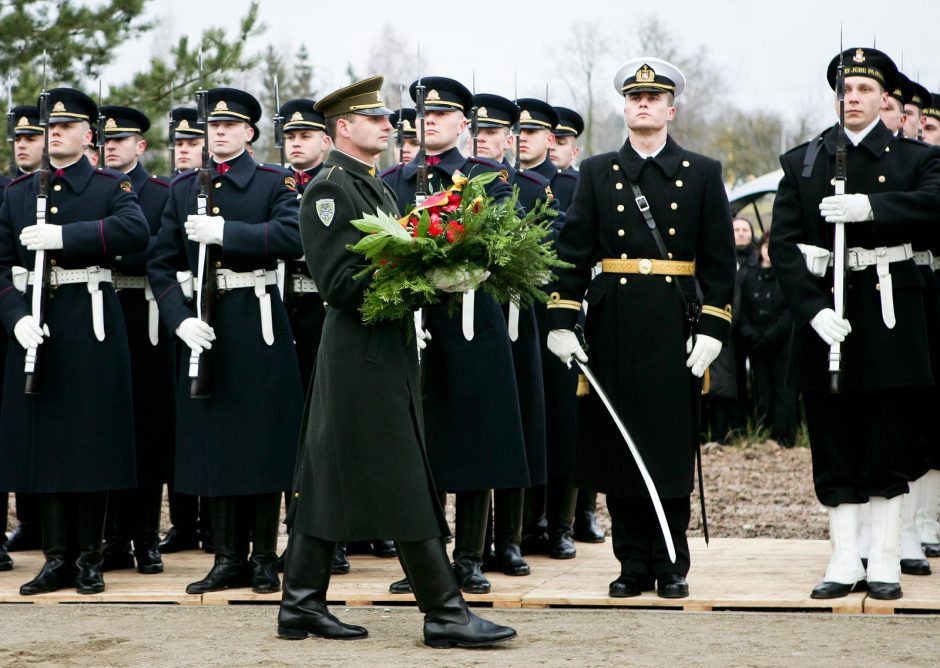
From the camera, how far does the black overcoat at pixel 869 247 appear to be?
6.57 meters

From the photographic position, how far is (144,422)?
8.15m

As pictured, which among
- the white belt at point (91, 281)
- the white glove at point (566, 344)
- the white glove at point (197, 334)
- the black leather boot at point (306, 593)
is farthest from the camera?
the white belt at point (91, 281)

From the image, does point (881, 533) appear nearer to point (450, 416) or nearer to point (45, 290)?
point (450, 416)

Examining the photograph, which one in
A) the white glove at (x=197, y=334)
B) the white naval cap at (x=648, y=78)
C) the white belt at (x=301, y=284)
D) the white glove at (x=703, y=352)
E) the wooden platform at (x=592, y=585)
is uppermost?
the white naval cap at (x=648, y=78)

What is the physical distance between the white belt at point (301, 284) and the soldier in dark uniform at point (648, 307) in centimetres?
178

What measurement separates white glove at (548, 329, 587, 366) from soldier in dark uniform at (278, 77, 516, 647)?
98 cm

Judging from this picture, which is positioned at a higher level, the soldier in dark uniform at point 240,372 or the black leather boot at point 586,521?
the soldier in dark uniform at point 240,372

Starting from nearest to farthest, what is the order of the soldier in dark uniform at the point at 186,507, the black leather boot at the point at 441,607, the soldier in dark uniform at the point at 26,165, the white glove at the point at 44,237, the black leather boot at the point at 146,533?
the black leather boot at the point at 441,607 < the white glove at the point at 44,237 < the black leather boot at the point at 146,533 < the soldier in dark uniform at the point at 26,165 < the soldier in dark uniform at the point at 186,507

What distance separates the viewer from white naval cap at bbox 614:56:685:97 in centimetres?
669

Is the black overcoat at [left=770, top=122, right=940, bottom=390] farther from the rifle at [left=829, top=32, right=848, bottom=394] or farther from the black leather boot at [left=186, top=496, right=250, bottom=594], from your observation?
the black leather boot at [left=186, top=496, right=250, bottom=594]

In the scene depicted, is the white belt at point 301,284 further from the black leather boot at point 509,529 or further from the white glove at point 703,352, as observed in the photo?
the white glove at point 703,352

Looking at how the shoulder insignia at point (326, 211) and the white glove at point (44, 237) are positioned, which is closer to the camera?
the shoulder insignia at point (326, 211)

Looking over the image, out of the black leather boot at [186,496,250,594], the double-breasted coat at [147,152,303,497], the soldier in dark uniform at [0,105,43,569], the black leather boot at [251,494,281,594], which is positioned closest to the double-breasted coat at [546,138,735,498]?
the double-breasted coat at [147,152,303,497]

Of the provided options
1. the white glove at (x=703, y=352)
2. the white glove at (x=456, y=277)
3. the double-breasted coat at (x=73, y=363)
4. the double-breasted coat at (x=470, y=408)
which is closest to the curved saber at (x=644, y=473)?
the white glove at (x=703, y=352)
